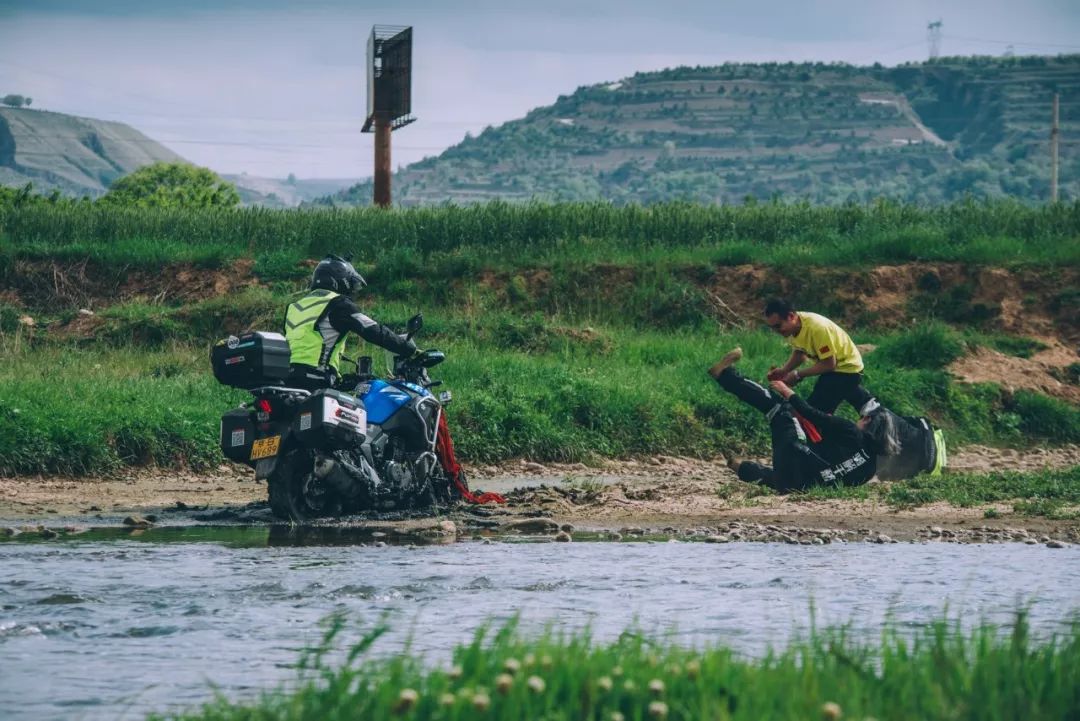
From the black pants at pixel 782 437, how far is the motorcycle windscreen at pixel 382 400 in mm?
3463

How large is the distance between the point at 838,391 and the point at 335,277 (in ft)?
17.5

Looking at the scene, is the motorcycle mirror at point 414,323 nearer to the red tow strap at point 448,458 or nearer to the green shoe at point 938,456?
the red tow strap at point 448,458

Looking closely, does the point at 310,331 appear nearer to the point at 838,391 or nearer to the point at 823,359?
the point at 823,359

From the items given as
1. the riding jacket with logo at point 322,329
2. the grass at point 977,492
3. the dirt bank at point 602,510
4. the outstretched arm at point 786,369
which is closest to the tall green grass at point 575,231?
the dirt bank at point 602,510

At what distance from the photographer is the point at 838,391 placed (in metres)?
15.6

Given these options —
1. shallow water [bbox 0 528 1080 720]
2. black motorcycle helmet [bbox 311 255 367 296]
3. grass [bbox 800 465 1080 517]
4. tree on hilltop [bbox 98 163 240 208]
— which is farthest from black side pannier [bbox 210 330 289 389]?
tree on hilltop [bbox 98 163 240 208]

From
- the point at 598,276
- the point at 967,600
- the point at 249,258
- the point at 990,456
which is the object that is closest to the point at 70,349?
the point at 249,258

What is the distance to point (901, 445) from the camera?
15789mm

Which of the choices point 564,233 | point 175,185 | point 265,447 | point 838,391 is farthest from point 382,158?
point 175,185

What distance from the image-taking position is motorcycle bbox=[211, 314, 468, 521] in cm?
1242

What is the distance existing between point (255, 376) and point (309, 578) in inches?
106

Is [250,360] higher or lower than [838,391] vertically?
higher

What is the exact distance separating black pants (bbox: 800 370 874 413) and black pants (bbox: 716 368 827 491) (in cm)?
60

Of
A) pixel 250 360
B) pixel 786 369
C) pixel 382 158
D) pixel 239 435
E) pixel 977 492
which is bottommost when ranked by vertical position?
pixel 977 492
